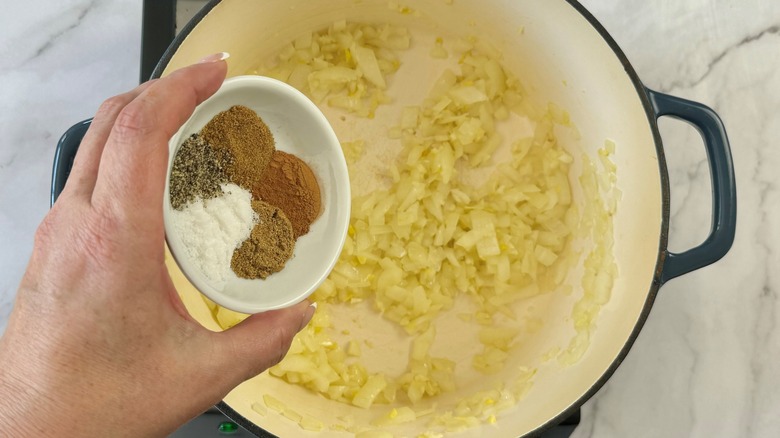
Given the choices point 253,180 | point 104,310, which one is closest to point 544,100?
point 253,180

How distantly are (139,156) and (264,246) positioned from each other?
297mm

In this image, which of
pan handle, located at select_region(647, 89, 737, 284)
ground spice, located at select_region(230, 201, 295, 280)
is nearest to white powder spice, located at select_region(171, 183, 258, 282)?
ground spice, located at select_region(230, 201, 295, 280)

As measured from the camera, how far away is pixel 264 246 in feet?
3.08

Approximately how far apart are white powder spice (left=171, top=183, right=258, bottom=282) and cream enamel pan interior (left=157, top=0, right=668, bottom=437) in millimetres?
205

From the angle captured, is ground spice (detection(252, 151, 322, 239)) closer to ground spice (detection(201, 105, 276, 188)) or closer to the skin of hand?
ground spice (detection(201, 105, 276, 188))

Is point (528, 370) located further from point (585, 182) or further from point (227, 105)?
point (227, 105)

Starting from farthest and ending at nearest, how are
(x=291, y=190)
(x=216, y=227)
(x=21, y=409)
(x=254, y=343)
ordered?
(x=291, y=190), (x=216, y=227), (x=254, y=343), (x=21, y=409)

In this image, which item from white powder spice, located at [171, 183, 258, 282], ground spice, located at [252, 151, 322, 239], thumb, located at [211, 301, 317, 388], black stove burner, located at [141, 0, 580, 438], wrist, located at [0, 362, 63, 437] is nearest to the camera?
wrist, located at [0, 362, 63, 437]

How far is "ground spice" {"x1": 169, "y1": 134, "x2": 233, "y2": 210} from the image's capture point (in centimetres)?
88

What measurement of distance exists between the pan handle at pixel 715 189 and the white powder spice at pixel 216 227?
671 mm

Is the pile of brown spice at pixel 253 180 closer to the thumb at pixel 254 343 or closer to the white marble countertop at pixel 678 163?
the thumb at pixel 254 343

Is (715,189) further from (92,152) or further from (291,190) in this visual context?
(92,152)

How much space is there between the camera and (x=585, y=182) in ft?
4.09

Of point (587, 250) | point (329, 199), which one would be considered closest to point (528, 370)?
point (587, 250)
